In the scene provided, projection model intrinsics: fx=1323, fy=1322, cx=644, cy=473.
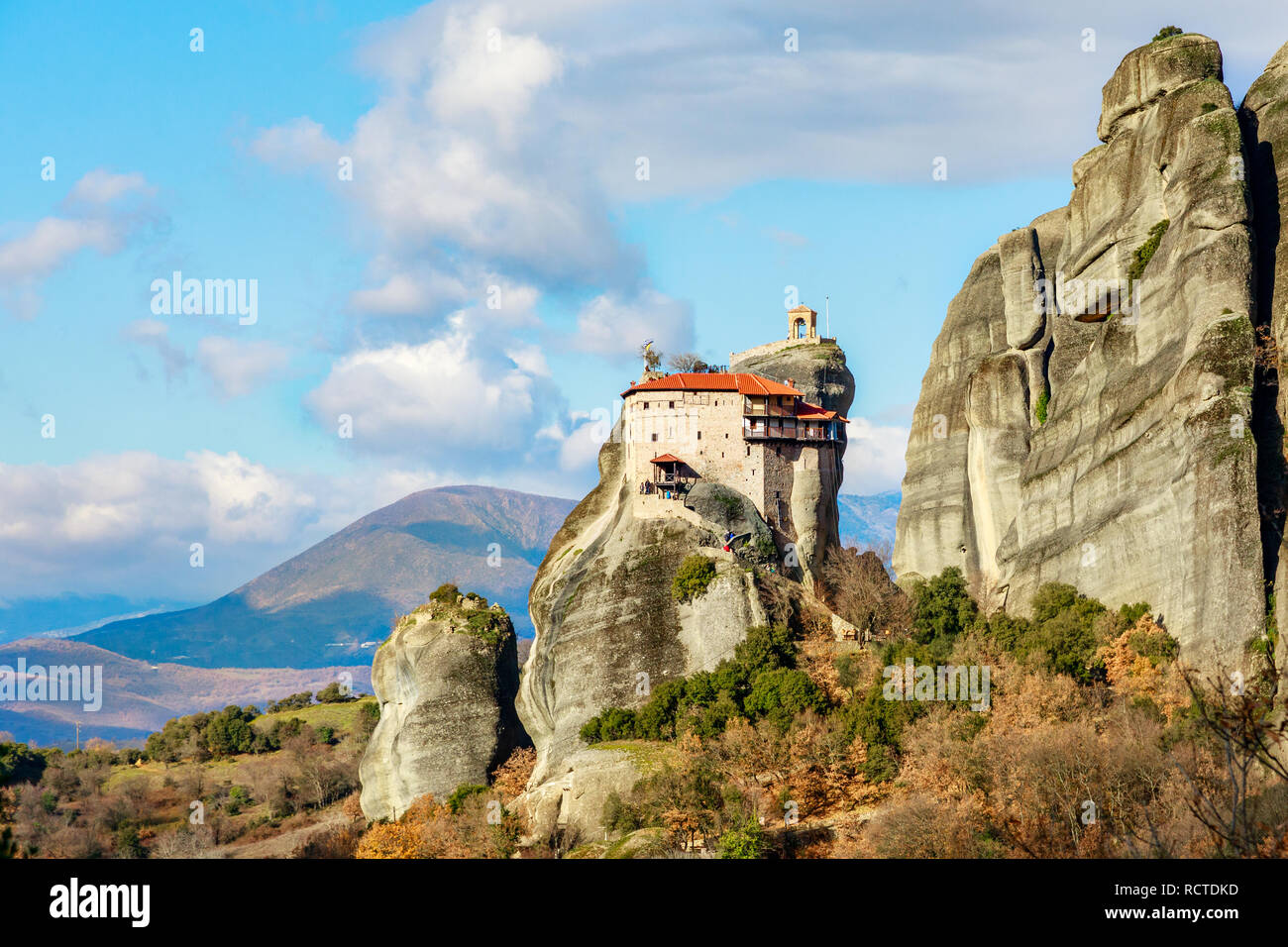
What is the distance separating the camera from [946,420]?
83.6m

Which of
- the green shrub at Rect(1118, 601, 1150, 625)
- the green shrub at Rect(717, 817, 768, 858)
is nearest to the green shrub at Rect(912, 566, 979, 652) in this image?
the green shrub at Rect(1118, 601, 1150, 625)

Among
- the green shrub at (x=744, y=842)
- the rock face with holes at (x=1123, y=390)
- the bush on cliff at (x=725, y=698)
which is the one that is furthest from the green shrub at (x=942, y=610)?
the green shrub at (x=744, y=842)

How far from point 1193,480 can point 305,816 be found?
76.7m

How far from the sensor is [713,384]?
7956 centimetres

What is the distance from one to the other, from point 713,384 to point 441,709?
25.8 m

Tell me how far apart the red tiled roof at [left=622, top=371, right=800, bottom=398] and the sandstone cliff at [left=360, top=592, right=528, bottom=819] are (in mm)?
18037

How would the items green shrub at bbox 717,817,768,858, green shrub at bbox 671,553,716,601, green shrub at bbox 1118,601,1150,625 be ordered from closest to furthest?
green shrub at bbox 717,817,768,858, green shrub at bbox 1118,601,1150,625, green shrub at bbox 671,553,716,601

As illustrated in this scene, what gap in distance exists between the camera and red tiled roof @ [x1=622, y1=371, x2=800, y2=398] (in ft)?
260

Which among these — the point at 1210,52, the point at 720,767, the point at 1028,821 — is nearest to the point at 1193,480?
the point at 1028,821

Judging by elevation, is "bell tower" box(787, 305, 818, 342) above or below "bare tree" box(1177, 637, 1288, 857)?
above

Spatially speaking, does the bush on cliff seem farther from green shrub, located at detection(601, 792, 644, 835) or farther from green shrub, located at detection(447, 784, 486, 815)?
green shrub, located at detection(447, 784, 486, 815)

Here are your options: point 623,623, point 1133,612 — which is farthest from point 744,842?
point 623,623

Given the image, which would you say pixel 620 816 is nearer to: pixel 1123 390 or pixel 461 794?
pixel 461 794
